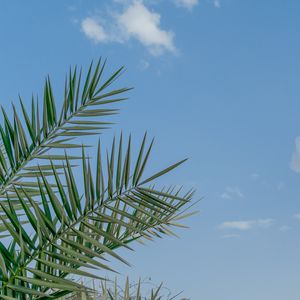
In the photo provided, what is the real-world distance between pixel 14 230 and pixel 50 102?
77 cm

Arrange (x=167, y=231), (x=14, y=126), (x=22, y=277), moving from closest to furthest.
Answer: (x=22, y=277)
(x=14, y=126)
(x=167, y=231)

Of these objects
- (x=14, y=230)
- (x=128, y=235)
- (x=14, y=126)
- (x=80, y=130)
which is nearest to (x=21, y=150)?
(x=14, y=126)

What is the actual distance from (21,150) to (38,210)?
617 mm

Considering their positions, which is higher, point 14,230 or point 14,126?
point 14,126

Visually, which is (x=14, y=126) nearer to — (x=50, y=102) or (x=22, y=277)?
(x=50, y=102)

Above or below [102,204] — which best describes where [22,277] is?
below

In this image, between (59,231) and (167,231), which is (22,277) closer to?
(59,231)

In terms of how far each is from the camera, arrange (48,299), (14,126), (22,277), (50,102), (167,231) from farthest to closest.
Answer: (167,231), (50,102), (14,126), (48,299), (22,277)

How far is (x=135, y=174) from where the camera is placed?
1.54 m

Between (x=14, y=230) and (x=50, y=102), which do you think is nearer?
(x=14, y=230)

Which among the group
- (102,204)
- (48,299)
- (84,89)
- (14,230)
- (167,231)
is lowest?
(48,299)

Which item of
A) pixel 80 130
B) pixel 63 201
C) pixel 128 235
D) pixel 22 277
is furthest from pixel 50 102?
pixel 22 277

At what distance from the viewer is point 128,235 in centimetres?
213

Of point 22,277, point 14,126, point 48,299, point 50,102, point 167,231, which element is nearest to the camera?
point 22,277
